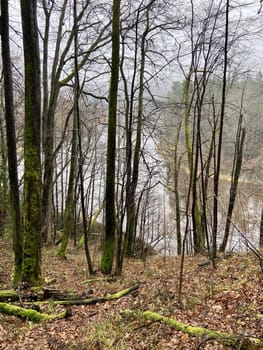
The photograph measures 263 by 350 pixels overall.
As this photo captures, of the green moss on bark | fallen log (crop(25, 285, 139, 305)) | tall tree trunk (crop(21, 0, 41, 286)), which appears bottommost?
fallen log (crop(25, 285, 139, 305))

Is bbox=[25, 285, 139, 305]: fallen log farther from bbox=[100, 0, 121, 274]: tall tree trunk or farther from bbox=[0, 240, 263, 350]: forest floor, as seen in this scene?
bbox=[100, 0, 121, 274]: tall tree trunk

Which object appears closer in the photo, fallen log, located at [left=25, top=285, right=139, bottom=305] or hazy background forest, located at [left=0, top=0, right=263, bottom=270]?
fallen log, located at [left=25, top=285, right=139, bottom=305]

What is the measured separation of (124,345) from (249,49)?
8319 millimetres

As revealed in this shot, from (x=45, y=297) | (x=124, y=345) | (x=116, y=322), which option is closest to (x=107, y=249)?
(x=45, y=297)

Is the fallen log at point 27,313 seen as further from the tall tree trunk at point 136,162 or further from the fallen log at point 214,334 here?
the tall tree trunk at point 136,162

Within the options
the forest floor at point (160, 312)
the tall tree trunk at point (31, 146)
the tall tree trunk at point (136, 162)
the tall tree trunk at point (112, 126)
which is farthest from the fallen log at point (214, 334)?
the tall tree trunk at point (136, 162)

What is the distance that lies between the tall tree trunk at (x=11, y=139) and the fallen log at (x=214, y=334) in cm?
287

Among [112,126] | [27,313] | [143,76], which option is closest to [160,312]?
[27,313]

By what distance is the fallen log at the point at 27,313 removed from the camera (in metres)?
4.55

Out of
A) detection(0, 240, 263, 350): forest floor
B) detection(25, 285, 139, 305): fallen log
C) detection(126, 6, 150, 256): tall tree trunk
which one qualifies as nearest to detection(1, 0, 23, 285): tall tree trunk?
detection(0, 240, 263, 350): forest floor

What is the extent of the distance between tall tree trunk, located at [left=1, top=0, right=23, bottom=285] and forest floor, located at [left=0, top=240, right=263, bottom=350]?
839 mm

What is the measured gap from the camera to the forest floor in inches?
137

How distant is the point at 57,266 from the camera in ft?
30.8

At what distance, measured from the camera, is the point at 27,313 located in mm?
4676
